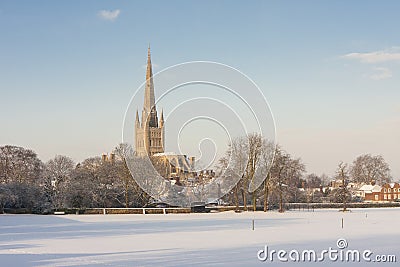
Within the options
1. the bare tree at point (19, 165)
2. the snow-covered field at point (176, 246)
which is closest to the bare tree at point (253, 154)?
the snow-covered field at point (176, 246)

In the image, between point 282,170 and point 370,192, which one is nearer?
point 282,170

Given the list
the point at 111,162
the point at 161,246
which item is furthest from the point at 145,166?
the point at 161,246

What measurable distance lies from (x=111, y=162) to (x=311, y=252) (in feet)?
162

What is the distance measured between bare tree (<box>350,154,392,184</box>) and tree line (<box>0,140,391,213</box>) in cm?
4500

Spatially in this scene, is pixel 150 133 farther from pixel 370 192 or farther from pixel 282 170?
pixel 282 170

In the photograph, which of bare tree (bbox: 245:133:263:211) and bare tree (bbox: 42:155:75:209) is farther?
bare tree (bbox: 42:155:75:209)

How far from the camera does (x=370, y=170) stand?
4269 inches

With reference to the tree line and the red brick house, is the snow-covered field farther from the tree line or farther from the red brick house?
the red brick house

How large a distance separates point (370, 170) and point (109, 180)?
6466 centimetres

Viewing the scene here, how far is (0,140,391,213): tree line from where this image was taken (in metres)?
55.2

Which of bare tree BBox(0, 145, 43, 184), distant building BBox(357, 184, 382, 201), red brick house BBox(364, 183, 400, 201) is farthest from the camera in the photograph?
red brick house BBox(364, 183, 400, 201)

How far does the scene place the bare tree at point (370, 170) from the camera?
354ft

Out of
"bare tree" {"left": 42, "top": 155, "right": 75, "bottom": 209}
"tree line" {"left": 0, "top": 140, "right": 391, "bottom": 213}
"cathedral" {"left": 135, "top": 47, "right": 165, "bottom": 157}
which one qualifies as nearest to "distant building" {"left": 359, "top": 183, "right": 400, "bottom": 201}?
"tree line" {"left": 0, "top": 140, "right": 391, "bottom": 213}

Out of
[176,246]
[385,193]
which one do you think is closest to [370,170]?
[385,193]
